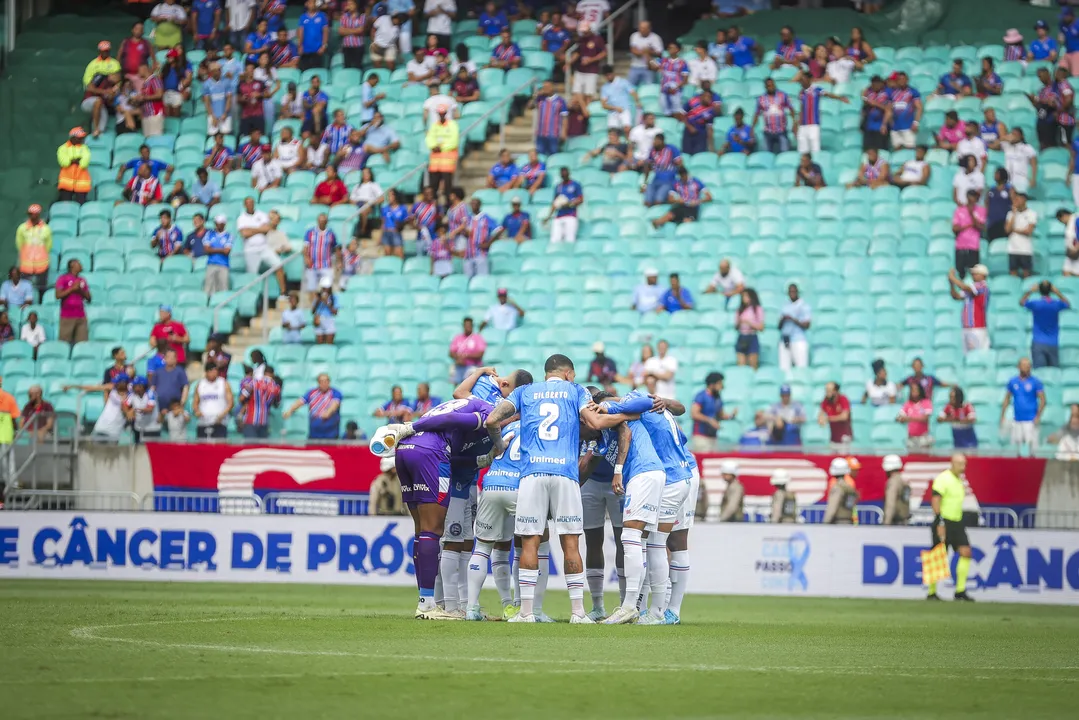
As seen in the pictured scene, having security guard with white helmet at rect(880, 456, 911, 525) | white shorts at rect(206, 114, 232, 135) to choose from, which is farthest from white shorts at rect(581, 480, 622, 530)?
white shorts at rect(206, 114, 232, 135)

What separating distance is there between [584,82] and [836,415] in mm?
9811

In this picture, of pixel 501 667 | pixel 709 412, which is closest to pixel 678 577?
pixel 501 667

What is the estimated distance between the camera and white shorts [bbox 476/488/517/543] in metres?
14.6

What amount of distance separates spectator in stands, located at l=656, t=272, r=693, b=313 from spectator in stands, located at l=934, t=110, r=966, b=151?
18.7ft

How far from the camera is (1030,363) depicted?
24.9 m

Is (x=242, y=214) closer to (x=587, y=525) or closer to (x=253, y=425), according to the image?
(x=253, y=425)

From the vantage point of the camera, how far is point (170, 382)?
86.3ft

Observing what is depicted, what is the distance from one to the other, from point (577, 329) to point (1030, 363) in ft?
24.4

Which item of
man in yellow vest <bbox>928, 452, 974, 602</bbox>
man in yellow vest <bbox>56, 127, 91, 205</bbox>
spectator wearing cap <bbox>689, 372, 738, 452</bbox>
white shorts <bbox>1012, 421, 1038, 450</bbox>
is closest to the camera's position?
man in yellow vest <bbox>928, 452, 974, 602</bbox>

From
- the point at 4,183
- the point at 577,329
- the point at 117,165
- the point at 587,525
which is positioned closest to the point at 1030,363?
the point at 577,329

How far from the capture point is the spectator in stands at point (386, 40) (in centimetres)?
3262

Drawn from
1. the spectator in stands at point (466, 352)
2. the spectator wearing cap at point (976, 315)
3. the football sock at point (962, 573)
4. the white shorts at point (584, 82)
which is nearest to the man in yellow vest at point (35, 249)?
the spectator in stands at point (466, 352)

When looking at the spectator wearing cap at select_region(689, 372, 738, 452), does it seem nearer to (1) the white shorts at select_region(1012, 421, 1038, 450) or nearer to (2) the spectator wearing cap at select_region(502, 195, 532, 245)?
(1) the white shorts at select_region(1012, 421, 1038, 450)

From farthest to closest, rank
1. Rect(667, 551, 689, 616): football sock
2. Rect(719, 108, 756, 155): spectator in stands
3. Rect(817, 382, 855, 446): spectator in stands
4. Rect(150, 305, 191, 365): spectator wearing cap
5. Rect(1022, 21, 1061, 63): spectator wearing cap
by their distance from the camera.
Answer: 1. Rect(1022, 21, 1061, 63): spectator wearing cap
2. Rect(719, 108, 756, 155): spectator in stands
3. Rect(150, 305, 191, 365): spectator wearing cap
4. Rect(817, 382, 855, 446): spectator in stands
5. Rect(667, 551, 689, 616): football sock
